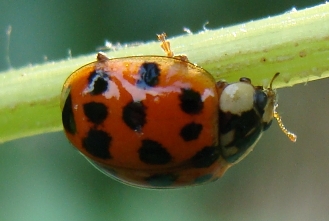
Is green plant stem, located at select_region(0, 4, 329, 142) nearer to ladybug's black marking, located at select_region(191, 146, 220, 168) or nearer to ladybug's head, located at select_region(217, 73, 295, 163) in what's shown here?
ladybug's head, located at select_region(217, 73, 295, 163)

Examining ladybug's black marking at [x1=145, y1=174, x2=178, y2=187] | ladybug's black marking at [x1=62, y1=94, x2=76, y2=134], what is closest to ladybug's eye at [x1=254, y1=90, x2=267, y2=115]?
ladybug's black marking at [x1=145, y1=174, x2=178, y2=187]

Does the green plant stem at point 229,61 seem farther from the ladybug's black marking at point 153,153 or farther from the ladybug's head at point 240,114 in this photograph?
the ladybug's black marking at point 153,153

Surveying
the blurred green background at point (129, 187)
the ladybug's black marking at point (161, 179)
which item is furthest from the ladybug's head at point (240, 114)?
the blurred green background at point (129, 187)

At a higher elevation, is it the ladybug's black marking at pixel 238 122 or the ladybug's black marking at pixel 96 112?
the ladybug's black marking at pixel 238 122

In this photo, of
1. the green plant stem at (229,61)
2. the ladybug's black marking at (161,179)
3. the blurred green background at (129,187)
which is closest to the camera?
the green plant stem at (229,61)

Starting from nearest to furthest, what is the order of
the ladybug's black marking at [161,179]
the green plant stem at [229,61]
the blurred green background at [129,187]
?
the green plant stem at [229,61], the ladybug's black marking at [161,179], the blurred green background at [129,187]

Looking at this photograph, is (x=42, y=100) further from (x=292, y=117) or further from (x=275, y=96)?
(x=292, y=117)

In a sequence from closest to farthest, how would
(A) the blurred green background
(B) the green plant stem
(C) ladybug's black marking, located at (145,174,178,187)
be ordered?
(B) the green plant stem < (C) ladybug's black marking, located at (145,174,178,187) < (A) the blurred green background
